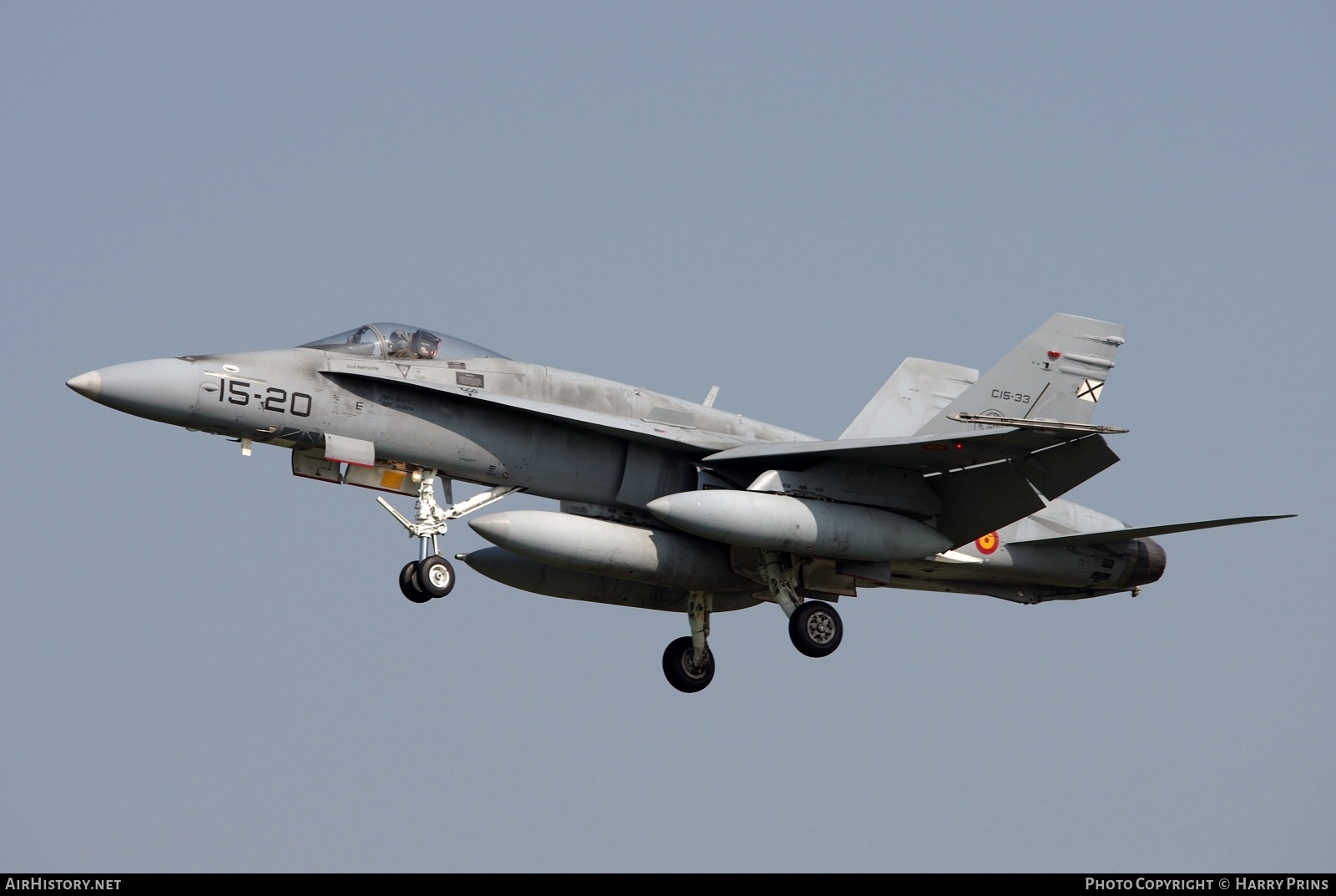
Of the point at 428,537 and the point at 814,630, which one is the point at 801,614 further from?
the point at 428,537

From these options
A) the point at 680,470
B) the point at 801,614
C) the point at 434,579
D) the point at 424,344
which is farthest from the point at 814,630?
the point at 424,344

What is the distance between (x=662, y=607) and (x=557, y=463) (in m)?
3.21

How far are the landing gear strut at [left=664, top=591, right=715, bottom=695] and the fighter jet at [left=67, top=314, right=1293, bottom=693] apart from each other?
4 centimetres

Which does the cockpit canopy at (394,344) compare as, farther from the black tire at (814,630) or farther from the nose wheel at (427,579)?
the black tire at (814,630)

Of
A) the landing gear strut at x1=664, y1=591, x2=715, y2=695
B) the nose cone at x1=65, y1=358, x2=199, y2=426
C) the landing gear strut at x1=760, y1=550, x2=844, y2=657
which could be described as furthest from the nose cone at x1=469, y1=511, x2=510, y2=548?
the landing gear strut at x1=664, y1=591, x2=715, y2=695

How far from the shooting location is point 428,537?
17.8m

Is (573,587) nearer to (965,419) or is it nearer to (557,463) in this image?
(557,463)

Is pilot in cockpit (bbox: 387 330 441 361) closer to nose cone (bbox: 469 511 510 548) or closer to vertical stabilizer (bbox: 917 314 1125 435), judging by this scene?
nose cone (bbox: 469 511 510 548)

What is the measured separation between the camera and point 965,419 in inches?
691

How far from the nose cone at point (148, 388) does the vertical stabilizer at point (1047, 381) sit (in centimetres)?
797

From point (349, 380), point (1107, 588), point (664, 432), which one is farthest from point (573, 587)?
point (1107, 588)

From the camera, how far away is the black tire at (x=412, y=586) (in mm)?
17609

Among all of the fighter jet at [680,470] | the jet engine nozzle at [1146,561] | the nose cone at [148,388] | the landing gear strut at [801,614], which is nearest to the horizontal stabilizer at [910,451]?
the fighter jet at [680,470]
